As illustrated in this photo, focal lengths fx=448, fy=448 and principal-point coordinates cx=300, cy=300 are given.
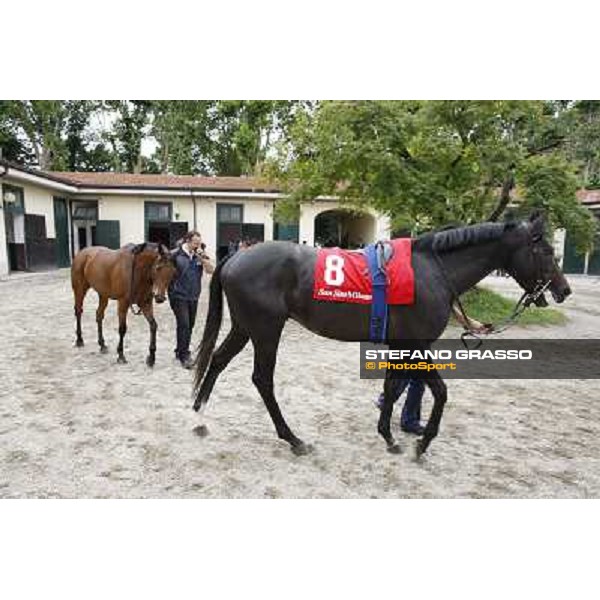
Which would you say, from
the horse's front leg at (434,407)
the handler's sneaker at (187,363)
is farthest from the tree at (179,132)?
the horse's front leg at (434,407)

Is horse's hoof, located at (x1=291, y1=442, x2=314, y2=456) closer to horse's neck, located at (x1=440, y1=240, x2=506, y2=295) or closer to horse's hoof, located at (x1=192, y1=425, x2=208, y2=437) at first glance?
horse's hoof, located at (x1=192, y1=425, x2=208, y2=437)

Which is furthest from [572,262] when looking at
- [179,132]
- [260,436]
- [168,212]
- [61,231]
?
[179,132]

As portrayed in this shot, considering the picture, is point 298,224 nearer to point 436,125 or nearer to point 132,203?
point 132,203

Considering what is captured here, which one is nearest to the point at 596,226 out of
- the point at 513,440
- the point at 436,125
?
the point at 436,125

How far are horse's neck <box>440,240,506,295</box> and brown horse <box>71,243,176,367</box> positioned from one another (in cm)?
310

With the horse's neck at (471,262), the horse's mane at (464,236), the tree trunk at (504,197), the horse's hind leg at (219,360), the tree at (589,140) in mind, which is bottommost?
the horse's hind leg at (219,360)

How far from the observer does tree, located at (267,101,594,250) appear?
8016 millimetres

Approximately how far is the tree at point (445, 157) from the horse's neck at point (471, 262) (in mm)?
4988

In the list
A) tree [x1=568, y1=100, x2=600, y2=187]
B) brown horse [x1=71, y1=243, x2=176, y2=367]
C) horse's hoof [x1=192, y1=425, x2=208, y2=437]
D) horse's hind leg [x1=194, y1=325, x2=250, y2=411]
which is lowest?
horse's hoof [x1=192, y1=425, x2=208, y2=437]

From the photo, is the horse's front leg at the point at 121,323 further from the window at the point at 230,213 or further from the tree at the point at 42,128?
the tree at the point at 42,128

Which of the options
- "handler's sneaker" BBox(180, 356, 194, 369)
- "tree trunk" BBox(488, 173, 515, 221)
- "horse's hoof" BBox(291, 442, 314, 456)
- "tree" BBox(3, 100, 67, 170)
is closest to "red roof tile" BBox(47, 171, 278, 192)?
"tree" BBox(3, 100, 67, 170)

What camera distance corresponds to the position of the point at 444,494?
2824 mm

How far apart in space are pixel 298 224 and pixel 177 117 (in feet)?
45.7

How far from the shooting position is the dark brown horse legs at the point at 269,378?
10.9 feet
